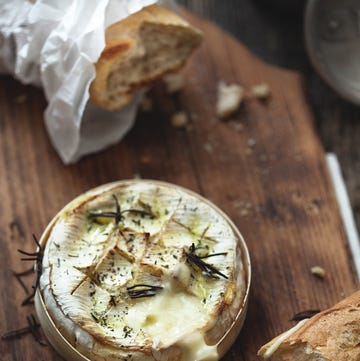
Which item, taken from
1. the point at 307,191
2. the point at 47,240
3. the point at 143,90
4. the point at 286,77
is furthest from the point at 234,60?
the point at 47,240

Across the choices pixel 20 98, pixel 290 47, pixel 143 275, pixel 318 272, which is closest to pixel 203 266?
pixel 143 275

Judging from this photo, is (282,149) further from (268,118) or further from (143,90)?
(143,90)

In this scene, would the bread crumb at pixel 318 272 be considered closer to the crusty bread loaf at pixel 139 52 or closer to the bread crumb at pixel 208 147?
the bread crumb at pixel 208 147

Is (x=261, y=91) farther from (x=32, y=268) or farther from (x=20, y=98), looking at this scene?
(x=32, y=268)

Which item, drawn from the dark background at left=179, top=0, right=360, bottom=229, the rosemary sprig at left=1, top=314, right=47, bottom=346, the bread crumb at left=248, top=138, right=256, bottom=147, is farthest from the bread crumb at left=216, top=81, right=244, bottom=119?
the rosemary sprig at left=1, top=314, right=47, bottom=346

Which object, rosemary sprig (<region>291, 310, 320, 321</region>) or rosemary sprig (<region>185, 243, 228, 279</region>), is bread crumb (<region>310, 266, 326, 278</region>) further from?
rosemary sprig (<region>185, 243, 228, 279</region>)

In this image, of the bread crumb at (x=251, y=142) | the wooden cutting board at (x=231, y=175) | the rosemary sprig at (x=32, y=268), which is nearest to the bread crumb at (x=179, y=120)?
the wooden cutting board at (x=231, y=175)

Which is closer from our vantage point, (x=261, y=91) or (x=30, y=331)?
(x=30, y=331)
